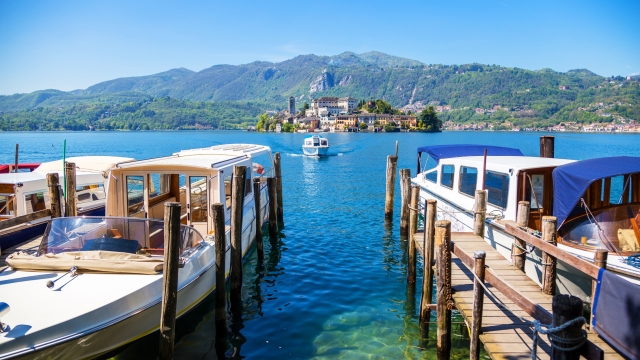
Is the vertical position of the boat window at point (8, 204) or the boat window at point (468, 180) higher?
the boat window at point (468, 180)

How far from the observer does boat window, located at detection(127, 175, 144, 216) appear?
11.7 metres

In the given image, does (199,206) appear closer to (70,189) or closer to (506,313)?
(70,189)

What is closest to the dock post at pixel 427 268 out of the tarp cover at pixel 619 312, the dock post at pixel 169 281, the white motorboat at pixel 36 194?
the tarp cover at pixel 619 312

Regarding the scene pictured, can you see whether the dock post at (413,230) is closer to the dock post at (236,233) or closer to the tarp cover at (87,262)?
the dock post at (236,233)

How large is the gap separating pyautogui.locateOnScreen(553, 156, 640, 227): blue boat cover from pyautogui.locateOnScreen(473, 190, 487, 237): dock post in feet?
5.80

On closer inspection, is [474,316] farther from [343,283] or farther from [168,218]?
[343,283]

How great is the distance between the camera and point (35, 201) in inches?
556

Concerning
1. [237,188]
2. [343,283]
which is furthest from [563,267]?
[237,188]

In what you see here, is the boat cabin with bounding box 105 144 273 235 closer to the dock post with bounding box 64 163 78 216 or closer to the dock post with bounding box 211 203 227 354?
the dock post with bounding box 64 163 78 216

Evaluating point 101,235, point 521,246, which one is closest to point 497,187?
point 521,246

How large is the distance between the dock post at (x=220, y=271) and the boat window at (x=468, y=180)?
28.3ft

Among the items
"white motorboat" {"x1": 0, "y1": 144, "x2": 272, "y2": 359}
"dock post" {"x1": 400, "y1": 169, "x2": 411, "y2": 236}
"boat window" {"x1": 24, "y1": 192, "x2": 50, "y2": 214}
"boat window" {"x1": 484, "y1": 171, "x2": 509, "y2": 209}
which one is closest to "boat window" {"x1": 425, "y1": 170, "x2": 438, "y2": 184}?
"dock post" {"x1": 400, "y1": 169, "x2": 411, "y2": 236}

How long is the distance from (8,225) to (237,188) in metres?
5.30

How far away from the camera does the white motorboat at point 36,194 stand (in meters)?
11.7
